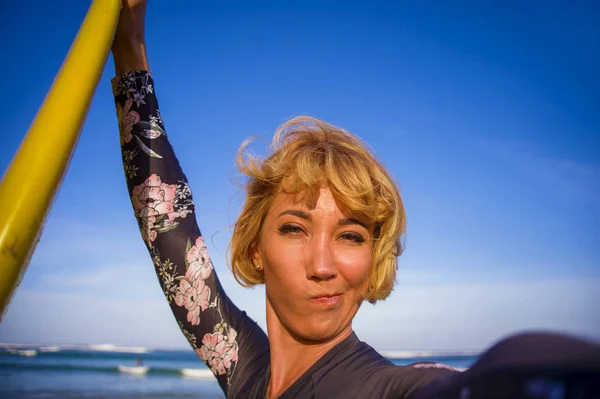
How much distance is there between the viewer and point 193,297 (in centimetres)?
216

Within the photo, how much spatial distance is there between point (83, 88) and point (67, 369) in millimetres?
29933

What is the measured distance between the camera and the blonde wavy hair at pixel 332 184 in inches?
73.3

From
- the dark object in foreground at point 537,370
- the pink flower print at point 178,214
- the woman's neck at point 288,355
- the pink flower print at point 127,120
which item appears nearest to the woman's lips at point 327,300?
the woman's neck at point 288,355

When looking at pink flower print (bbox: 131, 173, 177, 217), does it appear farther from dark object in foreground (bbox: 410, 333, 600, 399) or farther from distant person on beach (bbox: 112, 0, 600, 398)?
dark object in foreground (bbox: 410, 333, 600, 399)

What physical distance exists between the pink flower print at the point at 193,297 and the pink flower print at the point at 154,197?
15.2 inches

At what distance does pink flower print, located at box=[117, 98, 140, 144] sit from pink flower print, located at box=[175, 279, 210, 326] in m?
0.80

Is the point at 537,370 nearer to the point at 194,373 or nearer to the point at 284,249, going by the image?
the point at 284,249

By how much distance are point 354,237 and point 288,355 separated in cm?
60

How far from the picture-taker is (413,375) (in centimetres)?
132

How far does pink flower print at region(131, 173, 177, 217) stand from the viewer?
221 cm

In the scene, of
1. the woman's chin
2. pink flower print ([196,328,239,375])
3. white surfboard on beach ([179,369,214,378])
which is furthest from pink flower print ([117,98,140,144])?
white surfboard on beach ([179,369,214,378])

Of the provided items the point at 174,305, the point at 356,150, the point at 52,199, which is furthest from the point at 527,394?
the point at 174,305

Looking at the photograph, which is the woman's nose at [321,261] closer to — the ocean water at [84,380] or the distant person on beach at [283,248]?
the distant person on beach at [283,248]

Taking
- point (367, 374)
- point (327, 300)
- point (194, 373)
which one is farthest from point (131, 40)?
point (194, 373)
